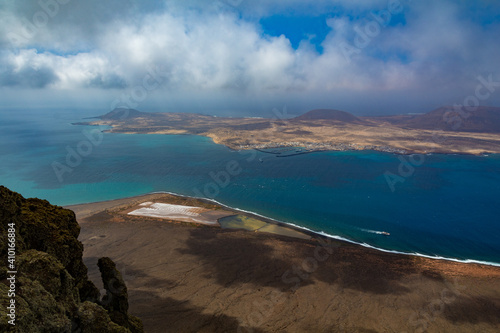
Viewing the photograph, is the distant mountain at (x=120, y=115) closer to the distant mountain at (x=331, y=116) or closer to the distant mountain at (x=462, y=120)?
the distant mountain at (x=331, y=116)

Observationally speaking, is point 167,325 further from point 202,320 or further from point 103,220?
point 103,220

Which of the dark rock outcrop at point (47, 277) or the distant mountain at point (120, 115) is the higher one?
the distant mountain at point (120, 115)

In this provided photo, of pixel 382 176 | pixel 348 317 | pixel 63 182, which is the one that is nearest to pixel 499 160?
pixel 382 176

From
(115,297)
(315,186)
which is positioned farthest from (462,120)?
(115,297)

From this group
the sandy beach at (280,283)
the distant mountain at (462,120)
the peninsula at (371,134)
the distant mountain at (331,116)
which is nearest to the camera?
the sandy beach at (280,283)

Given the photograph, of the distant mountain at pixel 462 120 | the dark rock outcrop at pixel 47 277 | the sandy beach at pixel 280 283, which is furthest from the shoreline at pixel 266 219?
the distant mountain at pixel 462 120

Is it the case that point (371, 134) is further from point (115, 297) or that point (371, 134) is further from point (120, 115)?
point (120, 115)

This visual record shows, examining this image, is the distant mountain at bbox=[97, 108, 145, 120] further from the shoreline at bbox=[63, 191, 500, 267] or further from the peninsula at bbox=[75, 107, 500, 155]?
the shoreline at bbox=[63, 191, 500, 267]
